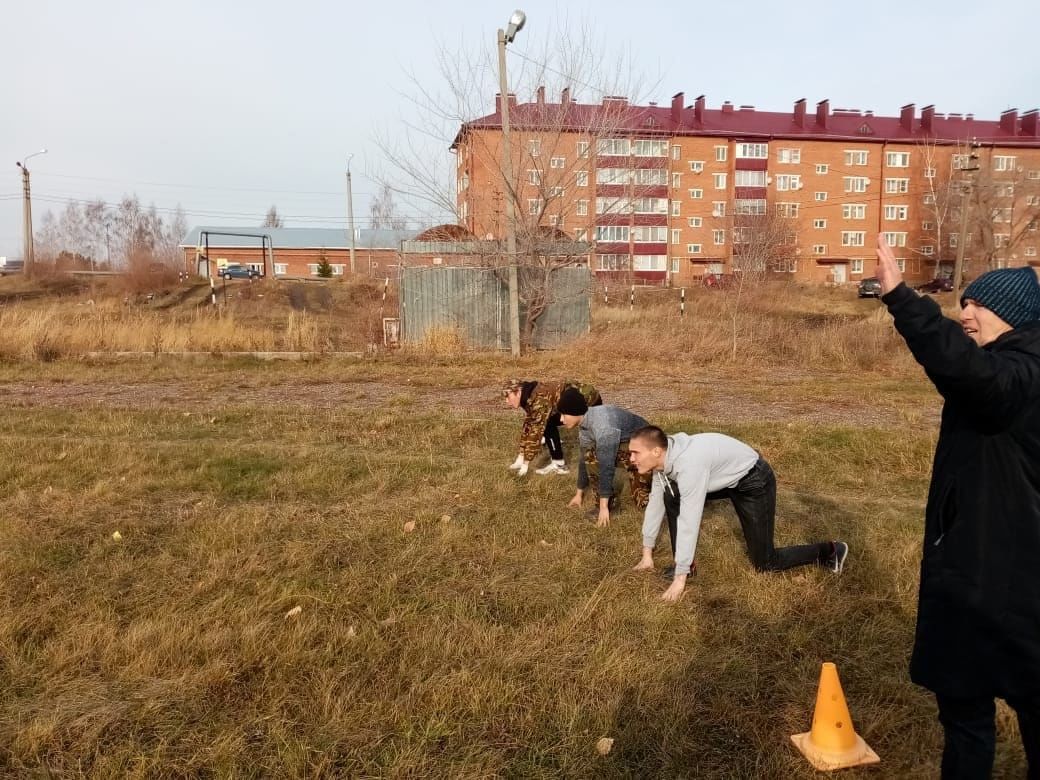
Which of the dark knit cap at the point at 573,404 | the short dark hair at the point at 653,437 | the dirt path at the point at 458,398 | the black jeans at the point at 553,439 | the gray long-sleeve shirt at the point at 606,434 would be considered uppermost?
the short dark hair at the point at 653,437

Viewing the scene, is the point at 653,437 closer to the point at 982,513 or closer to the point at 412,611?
the point at 412,611

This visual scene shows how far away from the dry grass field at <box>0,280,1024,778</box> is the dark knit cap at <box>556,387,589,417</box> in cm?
79

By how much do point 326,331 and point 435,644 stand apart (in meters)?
16.7

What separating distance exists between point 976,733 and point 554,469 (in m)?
5.18

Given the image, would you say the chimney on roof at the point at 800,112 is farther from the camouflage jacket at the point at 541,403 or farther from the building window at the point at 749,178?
the camouflage jacket at the point at 541,403

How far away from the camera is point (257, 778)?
108 inches

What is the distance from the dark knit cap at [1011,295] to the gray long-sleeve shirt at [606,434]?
11.2ft

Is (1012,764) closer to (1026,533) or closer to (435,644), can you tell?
(1026,533)

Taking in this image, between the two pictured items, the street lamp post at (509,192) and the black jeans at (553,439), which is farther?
the street lamp post at (509,192)

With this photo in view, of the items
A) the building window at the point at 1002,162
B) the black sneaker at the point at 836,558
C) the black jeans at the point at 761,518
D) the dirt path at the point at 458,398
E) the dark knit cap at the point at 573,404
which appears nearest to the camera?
the black jeans at the point at 761,518

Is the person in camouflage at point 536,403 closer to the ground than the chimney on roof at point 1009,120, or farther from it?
closer to the ground

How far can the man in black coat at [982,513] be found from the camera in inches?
77.8

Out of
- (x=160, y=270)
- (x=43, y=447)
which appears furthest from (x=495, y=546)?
(x=160, y=270)

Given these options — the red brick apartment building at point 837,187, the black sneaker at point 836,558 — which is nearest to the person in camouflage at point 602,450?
the black sneaker at point 836,558
